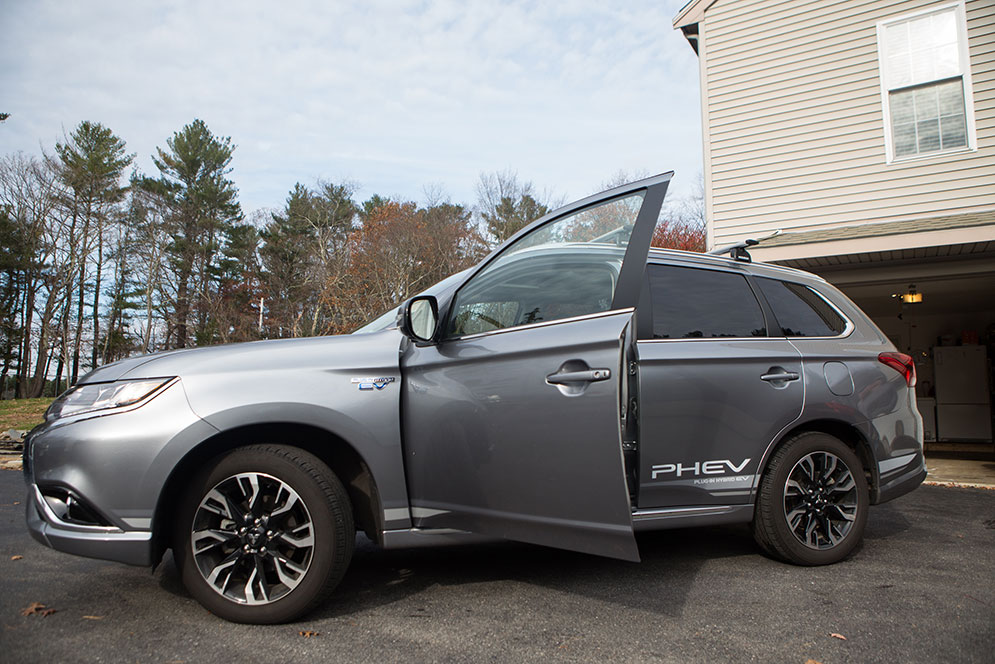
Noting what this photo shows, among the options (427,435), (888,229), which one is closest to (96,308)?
(888,229)

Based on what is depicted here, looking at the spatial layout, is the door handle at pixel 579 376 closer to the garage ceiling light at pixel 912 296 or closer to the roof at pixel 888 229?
the roof at pixel 888 229

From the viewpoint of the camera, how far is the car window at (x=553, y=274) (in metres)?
2.90

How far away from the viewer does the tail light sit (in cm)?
397

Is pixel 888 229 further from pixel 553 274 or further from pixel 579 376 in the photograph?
pixel 579 376

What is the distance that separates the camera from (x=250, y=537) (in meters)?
2.79

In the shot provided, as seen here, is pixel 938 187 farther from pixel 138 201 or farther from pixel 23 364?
pixel 23 364

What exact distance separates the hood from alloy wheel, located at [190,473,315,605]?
0.49 meters

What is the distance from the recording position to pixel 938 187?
25.3 feet

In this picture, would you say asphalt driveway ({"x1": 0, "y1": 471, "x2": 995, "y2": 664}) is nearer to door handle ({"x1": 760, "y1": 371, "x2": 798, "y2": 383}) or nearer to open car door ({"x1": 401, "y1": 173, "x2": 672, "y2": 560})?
open car door ({"x1": 401, "y1": 173, "x2": 672, "y2": 560})

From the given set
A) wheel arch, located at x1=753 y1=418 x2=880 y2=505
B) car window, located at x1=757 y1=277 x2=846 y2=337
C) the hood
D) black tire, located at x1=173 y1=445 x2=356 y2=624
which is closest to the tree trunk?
the hood

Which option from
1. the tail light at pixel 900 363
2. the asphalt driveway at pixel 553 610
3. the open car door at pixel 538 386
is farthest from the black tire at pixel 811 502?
the open car door at pixel 538 386

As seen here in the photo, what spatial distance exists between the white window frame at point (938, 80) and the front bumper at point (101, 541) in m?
8.66

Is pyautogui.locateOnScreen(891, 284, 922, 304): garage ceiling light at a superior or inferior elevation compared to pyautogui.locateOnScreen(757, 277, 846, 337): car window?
superior

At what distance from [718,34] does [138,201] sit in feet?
105
